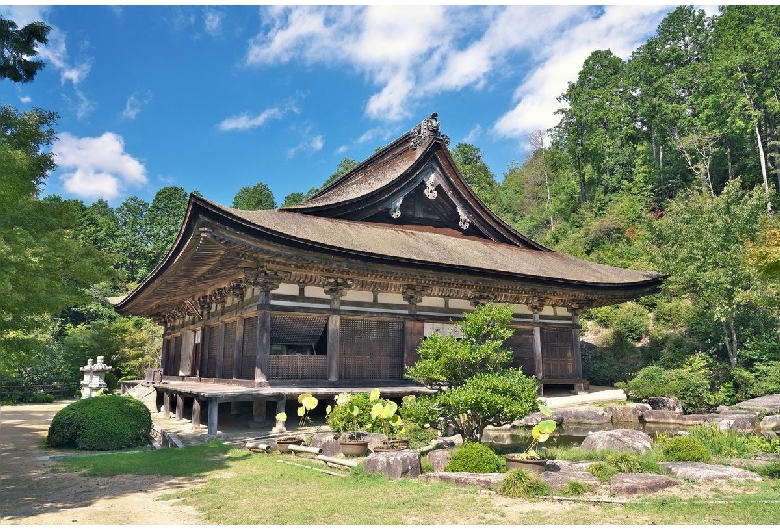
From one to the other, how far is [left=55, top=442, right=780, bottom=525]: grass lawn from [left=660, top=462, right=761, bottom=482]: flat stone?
0.26 m

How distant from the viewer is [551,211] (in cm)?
5741

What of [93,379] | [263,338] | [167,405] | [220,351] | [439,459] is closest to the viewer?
[439,459]

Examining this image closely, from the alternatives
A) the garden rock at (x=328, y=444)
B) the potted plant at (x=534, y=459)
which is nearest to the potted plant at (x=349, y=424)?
the garden rock at (x=328, y=444)

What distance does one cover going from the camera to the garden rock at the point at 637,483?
26.2 feet

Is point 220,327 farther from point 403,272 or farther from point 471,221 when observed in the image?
point 471,221

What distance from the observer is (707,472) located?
30.0ft

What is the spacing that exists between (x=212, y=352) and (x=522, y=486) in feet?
56.5

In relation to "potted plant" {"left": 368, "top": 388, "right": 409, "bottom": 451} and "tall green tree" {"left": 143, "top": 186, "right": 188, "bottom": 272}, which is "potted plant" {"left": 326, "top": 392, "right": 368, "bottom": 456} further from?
"tall green tree" {"left": 143, "top": 186, "right": 188, "bottom": 272}

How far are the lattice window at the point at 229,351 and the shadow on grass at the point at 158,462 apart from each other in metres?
7.61

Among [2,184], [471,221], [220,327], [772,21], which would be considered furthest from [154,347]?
[772,21]

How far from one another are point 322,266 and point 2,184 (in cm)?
918

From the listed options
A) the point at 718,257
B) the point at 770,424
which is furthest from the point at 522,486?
the point at 718,257

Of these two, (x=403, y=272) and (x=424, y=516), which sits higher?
(x=403, y=272)

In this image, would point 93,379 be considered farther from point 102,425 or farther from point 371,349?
point 371,349
